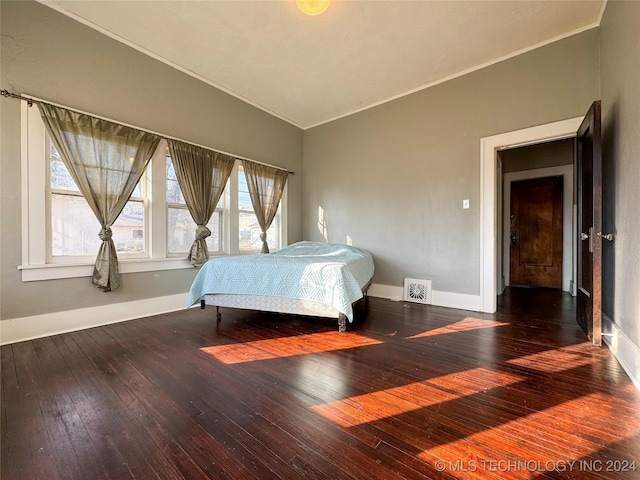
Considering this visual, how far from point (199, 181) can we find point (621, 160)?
4.02 m

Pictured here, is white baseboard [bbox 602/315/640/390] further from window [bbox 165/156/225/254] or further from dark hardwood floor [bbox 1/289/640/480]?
window [bbox 165/156/225/254]

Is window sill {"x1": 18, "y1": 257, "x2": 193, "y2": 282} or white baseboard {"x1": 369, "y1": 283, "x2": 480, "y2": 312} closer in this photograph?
window sill {"x1": 18, "y1": 257, "x2": 193, "y2": 282}

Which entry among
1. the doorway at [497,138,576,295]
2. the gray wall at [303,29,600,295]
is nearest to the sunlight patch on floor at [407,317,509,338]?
the gray wall at [303,29,600,295]

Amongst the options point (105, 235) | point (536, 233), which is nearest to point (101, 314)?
point (105, 235)

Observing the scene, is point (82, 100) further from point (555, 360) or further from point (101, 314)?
point (555, 360)

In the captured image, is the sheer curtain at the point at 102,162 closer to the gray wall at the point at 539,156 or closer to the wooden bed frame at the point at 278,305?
the wooden bed frame at the point at 278,305

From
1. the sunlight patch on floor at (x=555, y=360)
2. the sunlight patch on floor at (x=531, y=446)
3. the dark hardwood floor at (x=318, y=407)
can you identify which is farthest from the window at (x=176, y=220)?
the sunlight patch on floor at (x=555, y=360)

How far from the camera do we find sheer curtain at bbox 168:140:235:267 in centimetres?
328

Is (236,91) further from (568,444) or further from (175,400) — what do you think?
(568,444)

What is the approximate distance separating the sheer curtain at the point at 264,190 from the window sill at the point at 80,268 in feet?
4.29

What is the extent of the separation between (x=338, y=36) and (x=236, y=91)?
1.77m

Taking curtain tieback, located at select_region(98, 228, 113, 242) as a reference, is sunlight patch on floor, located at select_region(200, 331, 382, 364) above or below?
below

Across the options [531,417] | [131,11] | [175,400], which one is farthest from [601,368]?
[131,11]

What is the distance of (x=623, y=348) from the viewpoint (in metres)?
1.79
